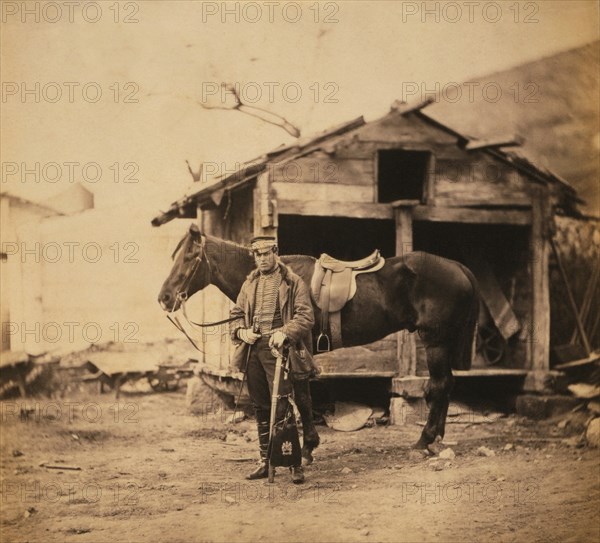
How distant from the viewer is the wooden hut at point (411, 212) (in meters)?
3.96

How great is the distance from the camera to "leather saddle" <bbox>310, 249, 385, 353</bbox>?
3.94m

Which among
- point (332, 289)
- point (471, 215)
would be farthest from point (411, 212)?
point (332, 289)

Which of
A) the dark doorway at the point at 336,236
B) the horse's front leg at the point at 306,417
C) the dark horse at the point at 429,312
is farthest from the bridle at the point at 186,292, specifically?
the dark horse at the point at 429,312

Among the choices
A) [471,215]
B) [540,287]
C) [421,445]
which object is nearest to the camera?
[421,445]

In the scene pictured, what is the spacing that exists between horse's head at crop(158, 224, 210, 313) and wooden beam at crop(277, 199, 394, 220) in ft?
1.81

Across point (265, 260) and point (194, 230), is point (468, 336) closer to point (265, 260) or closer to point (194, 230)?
point (265, 260)

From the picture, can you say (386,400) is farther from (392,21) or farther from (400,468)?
(392,21)

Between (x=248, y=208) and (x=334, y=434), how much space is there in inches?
56.4

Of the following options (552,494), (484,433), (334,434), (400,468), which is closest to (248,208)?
(334,434)

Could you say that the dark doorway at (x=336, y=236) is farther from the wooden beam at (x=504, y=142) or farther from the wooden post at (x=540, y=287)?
the wooden post at (x=540, y=287)

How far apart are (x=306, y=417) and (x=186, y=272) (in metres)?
1.03

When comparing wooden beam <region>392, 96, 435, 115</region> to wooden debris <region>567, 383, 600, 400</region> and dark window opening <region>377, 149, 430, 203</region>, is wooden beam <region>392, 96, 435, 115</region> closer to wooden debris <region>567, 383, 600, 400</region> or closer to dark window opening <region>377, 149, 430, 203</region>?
dark window opening <region>377, 149, 430, 203</region>

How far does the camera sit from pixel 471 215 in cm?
453

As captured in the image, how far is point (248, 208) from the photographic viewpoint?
13.1 feet
